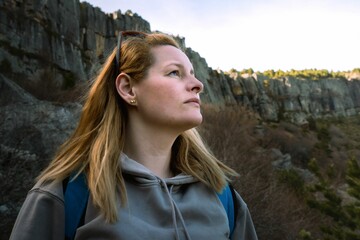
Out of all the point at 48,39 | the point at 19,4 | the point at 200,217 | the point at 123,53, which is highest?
the point at 19,4

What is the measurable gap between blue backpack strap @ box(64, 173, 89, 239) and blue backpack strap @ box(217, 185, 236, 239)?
0.59 metres

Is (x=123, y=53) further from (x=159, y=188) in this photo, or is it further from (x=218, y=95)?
(x=218, y=95)

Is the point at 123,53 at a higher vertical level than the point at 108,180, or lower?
higher

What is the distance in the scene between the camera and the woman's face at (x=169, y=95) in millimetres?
1500

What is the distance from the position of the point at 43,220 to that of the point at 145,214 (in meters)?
0.37

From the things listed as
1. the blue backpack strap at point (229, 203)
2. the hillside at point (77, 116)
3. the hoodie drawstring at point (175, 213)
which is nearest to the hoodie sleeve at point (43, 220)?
the hoodie drawstring at point (175, 213)

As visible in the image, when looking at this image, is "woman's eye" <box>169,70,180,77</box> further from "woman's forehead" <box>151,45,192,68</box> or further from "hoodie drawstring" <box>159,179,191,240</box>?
"hoodie drawstring" <box>159,179,191,240</box>

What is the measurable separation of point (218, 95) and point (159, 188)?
126 ft

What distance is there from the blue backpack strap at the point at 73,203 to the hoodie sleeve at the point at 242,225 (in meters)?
0.66

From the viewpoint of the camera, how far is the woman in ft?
4.03

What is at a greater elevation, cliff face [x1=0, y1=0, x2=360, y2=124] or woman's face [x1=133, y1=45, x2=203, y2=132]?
cliff face [x1=0, y1=0, x2=360, y2=124]

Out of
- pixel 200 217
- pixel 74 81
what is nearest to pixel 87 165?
pixel 200 217

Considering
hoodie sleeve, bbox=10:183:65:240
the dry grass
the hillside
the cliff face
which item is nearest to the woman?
hoodie sleeve, bbox=10:183:65:240

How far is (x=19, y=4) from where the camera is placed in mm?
20281
